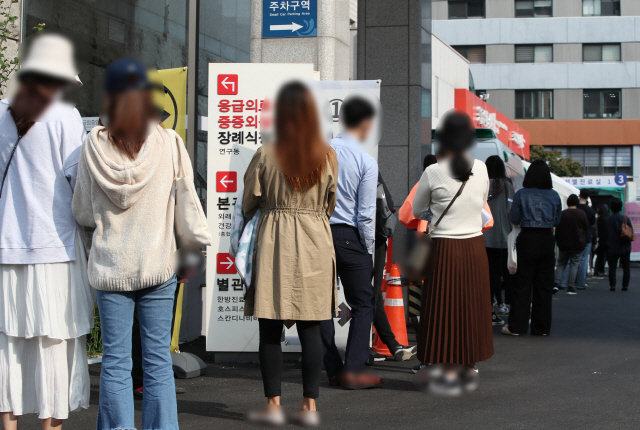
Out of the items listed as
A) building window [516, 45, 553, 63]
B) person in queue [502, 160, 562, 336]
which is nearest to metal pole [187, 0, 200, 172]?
person in queue [502, 160, 562, 336]

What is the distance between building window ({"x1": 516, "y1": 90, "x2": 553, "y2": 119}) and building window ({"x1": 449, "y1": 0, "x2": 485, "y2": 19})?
19.4 ft

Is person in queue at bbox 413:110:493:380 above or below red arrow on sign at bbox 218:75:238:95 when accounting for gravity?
below

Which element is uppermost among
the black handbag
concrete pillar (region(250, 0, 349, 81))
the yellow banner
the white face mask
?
concrete pillar (region(250, 0, 349, 81))

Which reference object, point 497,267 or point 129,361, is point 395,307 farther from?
point 129,361

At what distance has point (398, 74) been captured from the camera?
8.21 metres

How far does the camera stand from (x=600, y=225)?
55.6 feet

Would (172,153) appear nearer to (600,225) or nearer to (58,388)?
(58,388)

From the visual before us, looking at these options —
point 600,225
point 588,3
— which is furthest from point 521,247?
point 588,3

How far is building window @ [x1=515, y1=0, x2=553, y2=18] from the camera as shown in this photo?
47.3 meters

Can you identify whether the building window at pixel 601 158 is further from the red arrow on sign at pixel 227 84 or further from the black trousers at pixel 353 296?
the black trousers at pixel 353 296

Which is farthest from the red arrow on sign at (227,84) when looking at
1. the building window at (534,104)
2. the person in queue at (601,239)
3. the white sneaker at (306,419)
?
the building window at (534,104)

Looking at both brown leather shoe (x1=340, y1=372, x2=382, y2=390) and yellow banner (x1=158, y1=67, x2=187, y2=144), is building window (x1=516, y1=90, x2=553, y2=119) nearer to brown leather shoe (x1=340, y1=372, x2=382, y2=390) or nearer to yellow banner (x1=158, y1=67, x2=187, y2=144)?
yellow banner (x1=158, y1=67, x2=187, y2=144)

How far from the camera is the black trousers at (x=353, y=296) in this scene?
502 centimetres

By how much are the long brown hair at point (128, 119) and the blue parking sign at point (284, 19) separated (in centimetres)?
488
